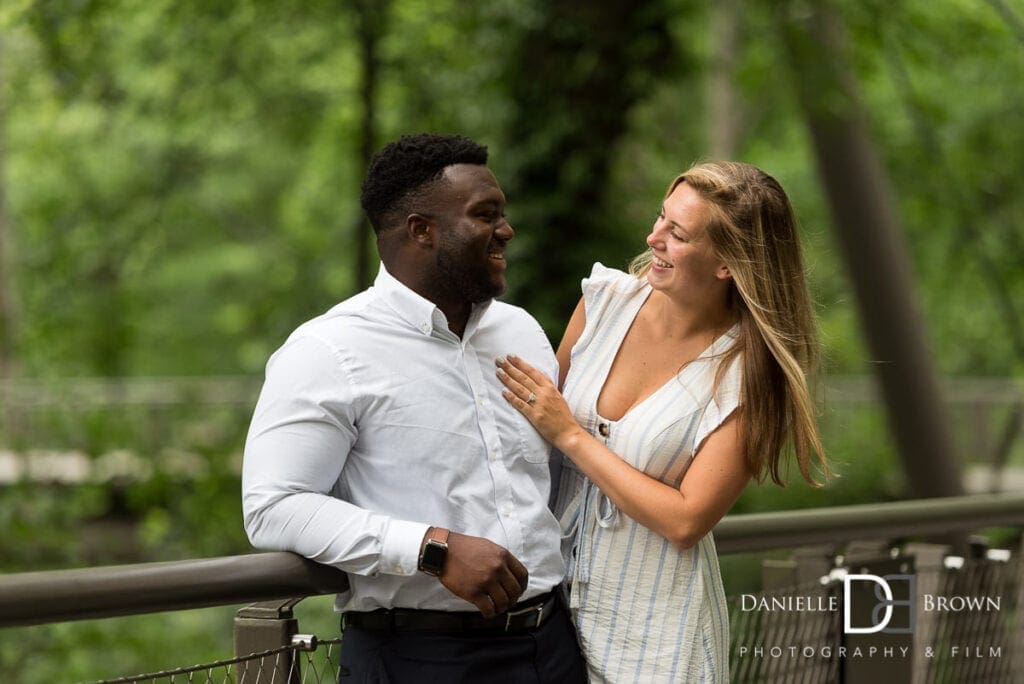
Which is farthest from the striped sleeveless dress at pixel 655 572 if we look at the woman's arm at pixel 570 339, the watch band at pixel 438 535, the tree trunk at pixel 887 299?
the tree trunk at pixel 887 299

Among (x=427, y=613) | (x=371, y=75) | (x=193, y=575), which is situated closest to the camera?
(x=193, y=575)

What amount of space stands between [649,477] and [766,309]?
0.42m

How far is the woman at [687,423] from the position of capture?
8.87 ft

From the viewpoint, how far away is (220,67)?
13.1 meters

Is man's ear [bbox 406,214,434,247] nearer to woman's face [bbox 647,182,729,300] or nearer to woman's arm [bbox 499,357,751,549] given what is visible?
woman's arm [bbox 499,357,751,549]

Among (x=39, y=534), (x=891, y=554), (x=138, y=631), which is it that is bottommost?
(x=138, y=631)

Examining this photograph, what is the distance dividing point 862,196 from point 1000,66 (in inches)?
234

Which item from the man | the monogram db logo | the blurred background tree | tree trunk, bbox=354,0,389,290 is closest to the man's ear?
the man

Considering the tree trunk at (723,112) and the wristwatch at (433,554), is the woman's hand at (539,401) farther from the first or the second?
the tree trunk at (723,112)

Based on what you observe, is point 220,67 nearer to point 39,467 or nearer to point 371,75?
point 371,75

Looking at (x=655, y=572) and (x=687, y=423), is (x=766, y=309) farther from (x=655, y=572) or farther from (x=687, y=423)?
(x=655, y=572)

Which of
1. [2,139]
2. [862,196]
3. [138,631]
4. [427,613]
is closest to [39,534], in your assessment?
[138,631]

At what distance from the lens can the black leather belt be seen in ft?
8.25

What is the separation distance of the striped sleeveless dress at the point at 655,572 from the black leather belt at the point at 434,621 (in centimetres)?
24
